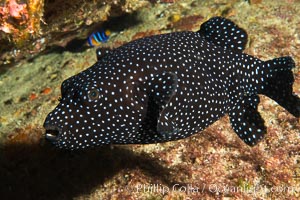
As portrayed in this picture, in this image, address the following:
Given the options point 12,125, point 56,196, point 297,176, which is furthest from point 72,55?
point 297,176

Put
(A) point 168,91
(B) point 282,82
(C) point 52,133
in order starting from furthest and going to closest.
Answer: (B) point 282,82 < (C) point 52,133 < (A) point 168,91

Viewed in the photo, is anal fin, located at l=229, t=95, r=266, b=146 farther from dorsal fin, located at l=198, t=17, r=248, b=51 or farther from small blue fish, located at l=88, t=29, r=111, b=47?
small blue fish, located at l=88, t=29, r=111, b=47

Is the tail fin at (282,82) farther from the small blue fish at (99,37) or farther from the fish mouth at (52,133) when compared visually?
the small blue fish at (99,37)

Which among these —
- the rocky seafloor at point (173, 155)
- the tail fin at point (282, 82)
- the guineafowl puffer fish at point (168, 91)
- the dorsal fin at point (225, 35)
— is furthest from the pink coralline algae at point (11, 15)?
the tail fin at point (282, 82)

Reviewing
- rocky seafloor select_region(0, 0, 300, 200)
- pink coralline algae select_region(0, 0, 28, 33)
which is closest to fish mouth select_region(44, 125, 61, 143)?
rocky seafloor select_region(0, 0, 300, 200)

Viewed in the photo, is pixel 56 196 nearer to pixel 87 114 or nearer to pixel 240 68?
pixel 87 114

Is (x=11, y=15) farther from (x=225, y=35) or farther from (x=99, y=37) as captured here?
(x=99, y=37)

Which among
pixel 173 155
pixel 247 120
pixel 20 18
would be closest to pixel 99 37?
pixel 20 18
